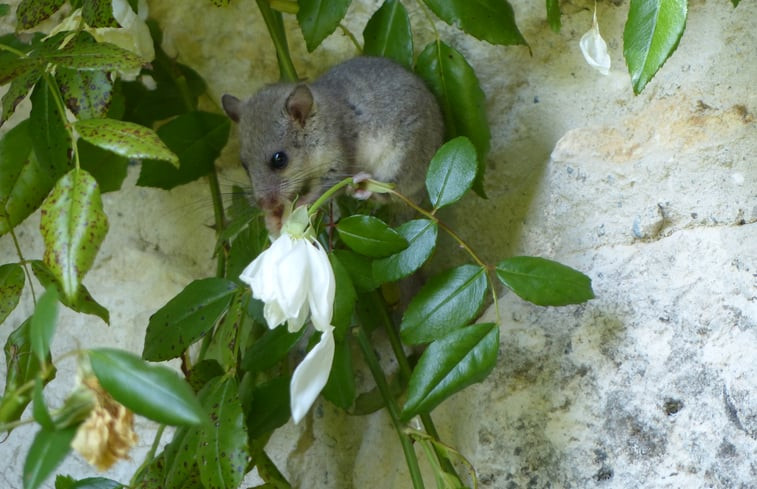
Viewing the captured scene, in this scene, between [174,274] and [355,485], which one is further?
[174,274]

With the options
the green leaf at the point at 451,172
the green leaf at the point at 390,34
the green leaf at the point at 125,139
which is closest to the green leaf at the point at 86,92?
the green leaf at the point at 125,139

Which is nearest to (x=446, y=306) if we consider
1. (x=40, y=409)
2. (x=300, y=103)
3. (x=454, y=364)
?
(x=454, y=364)

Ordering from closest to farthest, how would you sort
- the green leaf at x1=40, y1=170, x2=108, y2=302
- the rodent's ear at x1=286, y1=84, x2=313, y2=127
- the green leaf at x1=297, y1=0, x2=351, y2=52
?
1. the green leaf at x1=40, y1=170, x2=108, y2=302
2. the green leaf at x1=297, y1=0, x2=351, y2=52
3. the rodent's ear at x1=286, y1=84, x2=313, y2=127

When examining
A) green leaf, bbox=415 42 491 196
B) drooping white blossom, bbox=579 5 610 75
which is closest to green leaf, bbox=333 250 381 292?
green leaf, bbox=415 42 491 196

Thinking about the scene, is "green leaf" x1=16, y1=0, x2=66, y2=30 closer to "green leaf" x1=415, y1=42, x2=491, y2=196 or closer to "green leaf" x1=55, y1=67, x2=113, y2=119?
"green leaf" x1=55, y1=67, x2=113, y2=119

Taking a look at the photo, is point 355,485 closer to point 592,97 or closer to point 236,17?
point 592,97

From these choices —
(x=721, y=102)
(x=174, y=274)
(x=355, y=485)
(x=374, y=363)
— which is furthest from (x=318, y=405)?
Answer: (x=721, y=102)

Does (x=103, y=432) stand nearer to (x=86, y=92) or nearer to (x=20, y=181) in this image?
(x=86, y=92)
